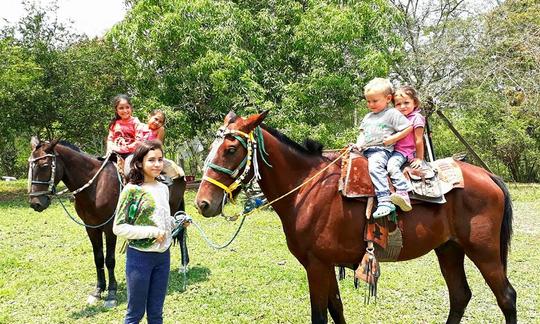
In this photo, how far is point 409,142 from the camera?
11.7ft

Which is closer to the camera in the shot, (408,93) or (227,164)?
(227,164)

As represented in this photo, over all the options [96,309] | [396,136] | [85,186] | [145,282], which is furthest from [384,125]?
[96,309]

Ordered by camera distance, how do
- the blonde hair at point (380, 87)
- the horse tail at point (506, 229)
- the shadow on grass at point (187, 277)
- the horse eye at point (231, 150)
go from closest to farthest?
the horse eye at point (231, 150) → the blonde hair at point (380, 87) → the horse tail at point (506, 229) → the shadow on grass at point (187, 277)

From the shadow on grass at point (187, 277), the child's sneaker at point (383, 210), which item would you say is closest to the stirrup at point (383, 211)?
the child's sneaker at point (383, 210)

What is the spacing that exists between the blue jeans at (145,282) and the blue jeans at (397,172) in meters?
1.93

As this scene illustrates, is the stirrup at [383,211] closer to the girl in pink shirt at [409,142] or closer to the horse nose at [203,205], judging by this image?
the girl in pink shirt at [409,142]

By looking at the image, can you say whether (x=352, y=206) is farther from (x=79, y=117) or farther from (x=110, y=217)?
(x=79, y=117)

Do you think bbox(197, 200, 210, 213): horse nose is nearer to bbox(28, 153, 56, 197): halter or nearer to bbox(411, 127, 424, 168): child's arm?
bbox(411, 127, 424, 168): child's arm

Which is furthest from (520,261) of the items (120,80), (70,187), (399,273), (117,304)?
(120,80)

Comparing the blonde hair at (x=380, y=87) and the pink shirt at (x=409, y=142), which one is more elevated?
the blonde hair at (x=380, y=87)

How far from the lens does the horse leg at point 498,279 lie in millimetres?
3525

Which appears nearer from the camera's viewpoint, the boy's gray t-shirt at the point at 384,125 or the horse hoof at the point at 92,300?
the boy's gray t-shirt at the point at 384,125

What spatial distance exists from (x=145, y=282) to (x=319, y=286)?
53.9 inches

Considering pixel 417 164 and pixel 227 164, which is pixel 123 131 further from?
pixel 417 164
